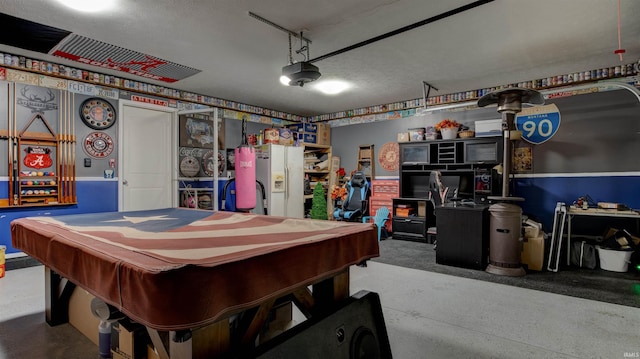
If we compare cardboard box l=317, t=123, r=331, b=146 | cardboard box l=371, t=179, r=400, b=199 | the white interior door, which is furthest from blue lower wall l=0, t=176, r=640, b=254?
cardboard box l=317, t=123, r=331, b=146

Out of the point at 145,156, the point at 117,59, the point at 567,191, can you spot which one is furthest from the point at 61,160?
the point at 567,191

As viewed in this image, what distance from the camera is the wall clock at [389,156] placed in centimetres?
702

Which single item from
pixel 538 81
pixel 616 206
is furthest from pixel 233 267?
pixel 538 81

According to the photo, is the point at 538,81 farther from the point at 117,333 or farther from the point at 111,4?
the point at 117,333

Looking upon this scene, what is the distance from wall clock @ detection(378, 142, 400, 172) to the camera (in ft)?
23.0

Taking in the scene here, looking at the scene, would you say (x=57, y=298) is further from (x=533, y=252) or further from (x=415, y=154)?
(x=415, y=154)

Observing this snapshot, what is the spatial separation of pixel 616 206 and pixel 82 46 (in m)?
7.13

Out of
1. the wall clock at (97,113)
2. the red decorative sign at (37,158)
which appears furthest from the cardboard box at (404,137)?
the red decorative sign at (37,158)

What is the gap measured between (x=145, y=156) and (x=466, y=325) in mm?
5347

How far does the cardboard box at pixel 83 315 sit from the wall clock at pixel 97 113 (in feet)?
10.7

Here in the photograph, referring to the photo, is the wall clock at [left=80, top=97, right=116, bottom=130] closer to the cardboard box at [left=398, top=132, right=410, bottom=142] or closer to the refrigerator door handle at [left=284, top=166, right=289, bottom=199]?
the refrigerator door handle at [left=284, top=166, right=289, bottom=199]

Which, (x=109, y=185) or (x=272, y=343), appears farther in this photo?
(x=109, y=185)

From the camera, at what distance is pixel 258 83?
5.42 metres

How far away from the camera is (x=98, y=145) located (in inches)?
191
